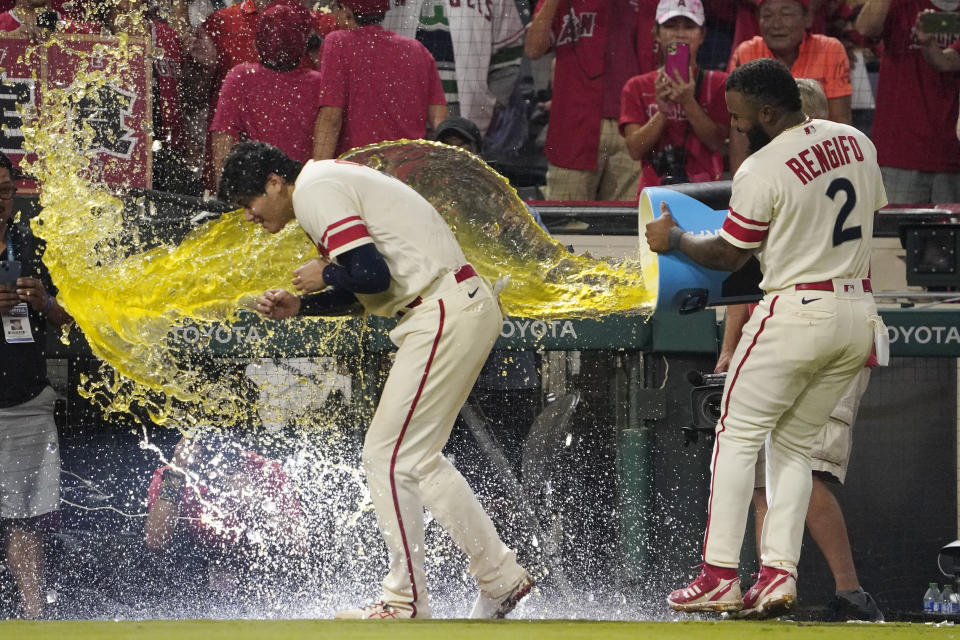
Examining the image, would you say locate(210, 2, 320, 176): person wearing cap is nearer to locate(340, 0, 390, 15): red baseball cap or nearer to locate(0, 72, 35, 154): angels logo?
locate(340, 0, 390, 15): red baseball cap

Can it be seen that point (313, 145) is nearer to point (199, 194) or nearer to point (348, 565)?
point (199, 194)

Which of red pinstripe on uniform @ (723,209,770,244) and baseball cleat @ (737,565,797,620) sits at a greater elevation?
red pinstripe on uniform @ (723,209,770,244)

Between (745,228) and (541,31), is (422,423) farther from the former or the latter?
(541,31)

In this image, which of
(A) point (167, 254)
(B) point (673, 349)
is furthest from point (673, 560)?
(A) point (167, 254)

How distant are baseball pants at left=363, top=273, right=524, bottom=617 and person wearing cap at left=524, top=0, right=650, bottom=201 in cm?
265

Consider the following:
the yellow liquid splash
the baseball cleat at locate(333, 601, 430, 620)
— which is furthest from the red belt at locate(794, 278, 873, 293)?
the baseball cleat at locate(333, 601, 430, 620)

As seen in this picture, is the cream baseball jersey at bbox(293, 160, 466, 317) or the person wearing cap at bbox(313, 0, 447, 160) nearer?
the cream baseball jersey at bbox(293, 160, 466, 317)

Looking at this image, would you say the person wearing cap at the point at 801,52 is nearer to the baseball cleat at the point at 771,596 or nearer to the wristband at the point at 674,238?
the wristband at the point at 674,238

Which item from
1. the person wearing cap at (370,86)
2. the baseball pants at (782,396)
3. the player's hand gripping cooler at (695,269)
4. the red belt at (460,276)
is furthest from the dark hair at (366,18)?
the baseball pants at (782,396)

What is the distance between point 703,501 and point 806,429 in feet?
4.38

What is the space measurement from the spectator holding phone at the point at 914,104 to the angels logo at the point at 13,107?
4.31m

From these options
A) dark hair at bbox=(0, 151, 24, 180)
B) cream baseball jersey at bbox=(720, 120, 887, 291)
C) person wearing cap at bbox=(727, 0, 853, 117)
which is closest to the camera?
cream baseball jersey at bbox=(720, 120, 887, 291)

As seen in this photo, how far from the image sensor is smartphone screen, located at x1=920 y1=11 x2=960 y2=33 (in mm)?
6859

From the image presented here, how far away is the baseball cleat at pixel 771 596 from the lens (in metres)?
4.11
